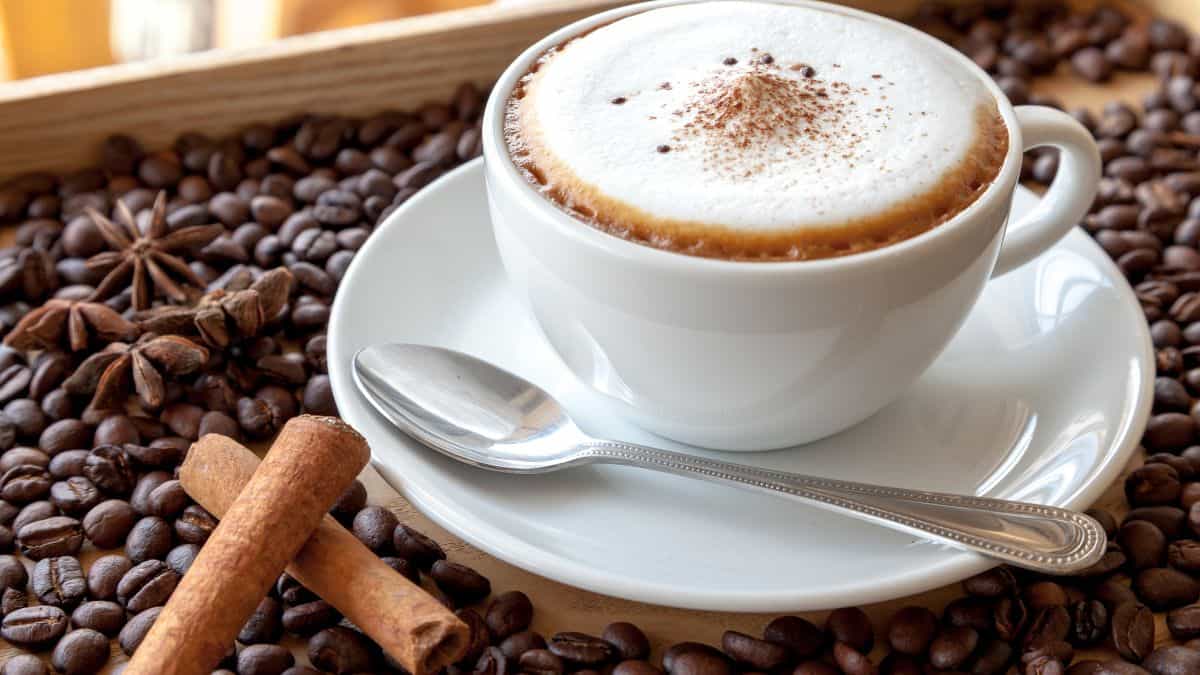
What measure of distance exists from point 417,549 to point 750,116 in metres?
0.54

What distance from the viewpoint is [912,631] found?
3.68ft

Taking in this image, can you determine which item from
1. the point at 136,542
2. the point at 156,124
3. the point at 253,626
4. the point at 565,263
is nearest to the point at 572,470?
the point at 565,263

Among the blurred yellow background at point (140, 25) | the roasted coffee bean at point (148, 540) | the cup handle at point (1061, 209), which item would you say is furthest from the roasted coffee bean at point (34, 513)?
the blurred yellow background at point (140, 25)

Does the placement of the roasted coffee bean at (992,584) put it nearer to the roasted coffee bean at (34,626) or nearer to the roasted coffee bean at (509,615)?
the roasted coffee bean at (509,615)

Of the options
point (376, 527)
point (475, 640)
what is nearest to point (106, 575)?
point (376, 527)

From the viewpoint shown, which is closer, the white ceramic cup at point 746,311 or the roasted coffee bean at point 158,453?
the white ceramic cup at point 746,311

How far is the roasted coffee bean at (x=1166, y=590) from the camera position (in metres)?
1.18

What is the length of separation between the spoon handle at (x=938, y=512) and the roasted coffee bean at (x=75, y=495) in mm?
545

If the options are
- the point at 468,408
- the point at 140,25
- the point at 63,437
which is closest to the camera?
the point at 468,408

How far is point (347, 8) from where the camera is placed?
294cm

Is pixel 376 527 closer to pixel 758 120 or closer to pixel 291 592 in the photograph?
pixel 291 592

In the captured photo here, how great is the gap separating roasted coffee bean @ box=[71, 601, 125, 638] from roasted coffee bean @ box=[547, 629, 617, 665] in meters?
0.42

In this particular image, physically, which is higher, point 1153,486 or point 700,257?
point 700,257

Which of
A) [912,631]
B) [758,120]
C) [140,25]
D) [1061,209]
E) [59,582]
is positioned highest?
[758,120]
